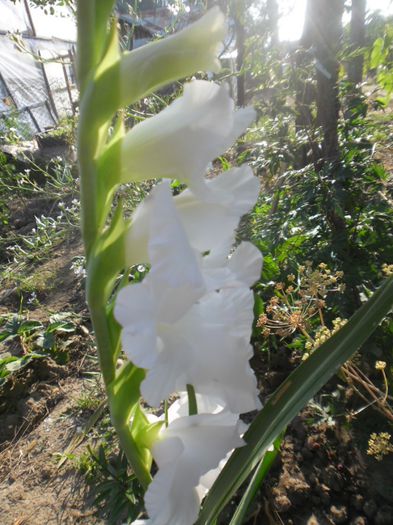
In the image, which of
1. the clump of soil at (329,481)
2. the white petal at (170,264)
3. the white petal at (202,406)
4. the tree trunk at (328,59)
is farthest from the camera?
the tree trunk at (328,59)

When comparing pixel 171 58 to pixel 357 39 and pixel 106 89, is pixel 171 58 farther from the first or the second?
pixel 357 39

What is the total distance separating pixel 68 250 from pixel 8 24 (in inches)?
208

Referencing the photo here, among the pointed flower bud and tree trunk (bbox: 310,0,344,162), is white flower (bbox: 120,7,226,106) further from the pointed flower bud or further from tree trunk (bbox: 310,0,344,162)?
tree trunk (bbox: 310,0,344,162)

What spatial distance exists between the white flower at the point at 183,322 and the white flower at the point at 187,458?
0.05 metres

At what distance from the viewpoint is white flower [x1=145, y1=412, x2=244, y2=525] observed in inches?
14.7

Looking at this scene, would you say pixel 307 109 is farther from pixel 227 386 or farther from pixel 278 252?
pixel 227 386

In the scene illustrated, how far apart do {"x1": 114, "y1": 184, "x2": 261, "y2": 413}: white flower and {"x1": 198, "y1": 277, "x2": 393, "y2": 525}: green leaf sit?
6 centimetres

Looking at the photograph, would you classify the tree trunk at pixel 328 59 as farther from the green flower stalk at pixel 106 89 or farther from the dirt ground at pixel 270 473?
the green flower stalk at pixel 106 89

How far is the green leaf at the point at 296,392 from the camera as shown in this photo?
373 millimetres

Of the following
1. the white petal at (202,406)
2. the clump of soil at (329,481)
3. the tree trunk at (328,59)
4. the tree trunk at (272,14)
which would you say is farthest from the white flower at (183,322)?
the tree trunk at (272,14)

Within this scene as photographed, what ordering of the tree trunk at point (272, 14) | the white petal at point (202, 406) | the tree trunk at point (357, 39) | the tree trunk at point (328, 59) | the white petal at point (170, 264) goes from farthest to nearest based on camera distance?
the tree trunk at point (357, 39), the tree trunk at point (272, 14), the tree trunk at point (328, 59), the white petal at point (202, 406), the white petal at point (170, 264)

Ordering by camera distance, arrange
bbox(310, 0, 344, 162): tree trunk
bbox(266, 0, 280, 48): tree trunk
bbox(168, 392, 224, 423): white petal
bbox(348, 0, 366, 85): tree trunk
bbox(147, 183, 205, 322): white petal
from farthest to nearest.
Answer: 1. bbox(348, 0, 366, 85): tree trunk
2. bbox(266, 0, 280, 48): tree trunk
3. bbox(310, 0, 344, 162): tree trunk
4. bbox(168, 392, 224, 423): white petal
5. bbox(147, 183, 205, 322): white petal

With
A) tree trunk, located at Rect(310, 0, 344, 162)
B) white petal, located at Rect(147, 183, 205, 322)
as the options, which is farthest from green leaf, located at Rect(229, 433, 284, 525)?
tree trunk, located at Rect(310, 0, 344, 162)

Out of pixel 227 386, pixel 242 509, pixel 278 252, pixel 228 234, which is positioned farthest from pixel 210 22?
pixel 278 252
